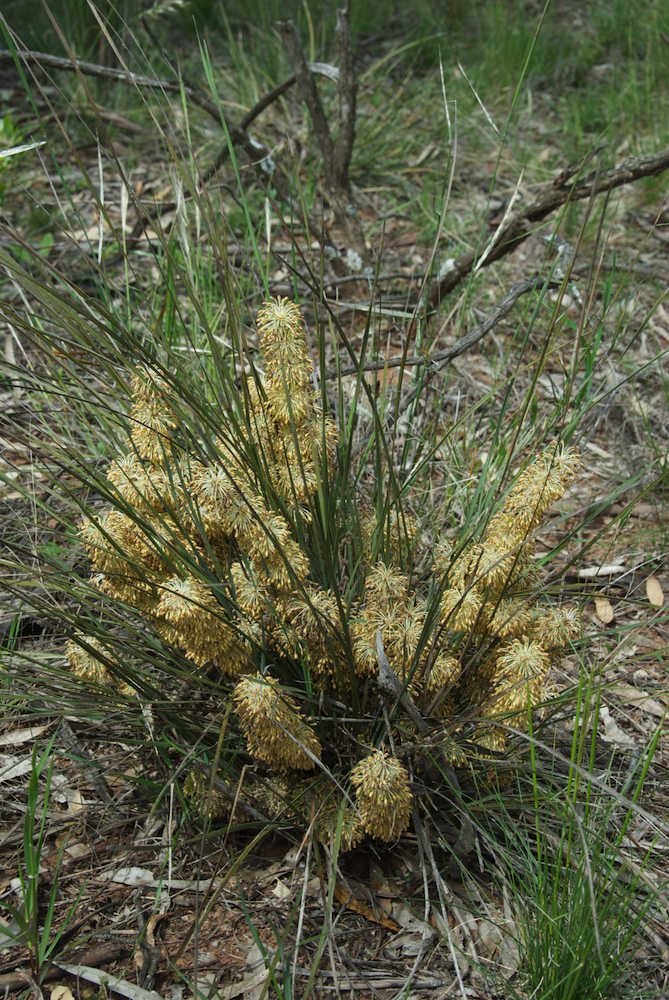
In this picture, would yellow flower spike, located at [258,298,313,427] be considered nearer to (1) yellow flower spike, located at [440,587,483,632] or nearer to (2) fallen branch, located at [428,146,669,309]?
(1) yellow flower spike, located at [440,587,483,632]

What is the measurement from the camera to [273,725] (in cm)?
150

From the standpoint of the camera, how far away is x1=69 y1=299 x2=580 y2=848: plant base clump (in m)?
1.54

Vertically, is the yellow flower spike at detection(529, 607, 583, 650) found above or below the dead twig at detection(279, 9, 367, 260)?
below

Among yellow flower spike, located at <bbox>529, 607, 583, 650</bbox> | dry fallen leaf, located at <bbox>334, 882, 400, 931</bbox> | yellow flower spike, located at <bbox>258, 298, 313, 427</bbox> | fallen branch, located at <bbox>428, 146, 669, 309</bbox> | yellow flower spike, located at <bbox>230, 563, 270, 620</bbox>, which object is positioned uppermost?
fallen branch, located at <bbox>428, 146, 669, 309</bbox>

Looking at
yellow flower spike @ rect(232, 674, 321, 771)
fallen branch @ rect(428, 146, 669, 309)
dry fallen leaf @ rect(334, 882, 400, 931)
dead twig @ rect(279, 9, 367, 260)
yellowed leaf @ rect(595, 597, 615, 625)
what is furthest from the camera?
dead twig @ rect(279, 9, 367, 260)

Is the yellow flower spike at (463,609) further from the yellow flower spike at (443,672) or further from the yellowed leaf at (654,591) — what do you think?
the yellowed leaf at (654,591)

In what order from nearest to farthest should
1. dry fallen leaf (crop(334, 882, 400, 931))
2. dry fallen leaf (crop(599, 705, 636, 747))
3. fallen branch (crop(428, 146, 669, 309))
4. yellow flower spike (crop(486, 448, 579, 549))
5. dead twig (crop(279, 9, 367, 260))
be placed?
yellow flower spike (crop(486, 448, 579, 549)), dry fallen leaf (crop(334, 882, 400, 931)), dry fallen leaf (crop(599, 705, 636, 747)), fallen branch (crop(428, 146, 669, 309)), dead twig (crop(279, 9, 367, 260))

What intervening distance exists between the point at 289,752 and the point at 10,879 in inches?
25.1

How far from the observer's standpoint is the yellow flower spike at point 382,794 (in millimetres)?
1481

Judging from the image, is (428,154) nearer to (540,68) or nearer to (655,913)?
(540,68)

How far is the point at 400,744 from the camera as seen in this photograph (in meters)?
1.71

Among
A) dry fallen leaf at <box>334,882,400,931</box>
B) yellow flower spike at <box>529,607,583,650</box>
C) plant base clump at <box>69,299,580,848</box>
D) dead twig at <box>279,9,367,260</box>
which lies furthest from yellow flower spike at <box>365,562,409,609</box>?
dead twig at <box>279,9,367,260</box>

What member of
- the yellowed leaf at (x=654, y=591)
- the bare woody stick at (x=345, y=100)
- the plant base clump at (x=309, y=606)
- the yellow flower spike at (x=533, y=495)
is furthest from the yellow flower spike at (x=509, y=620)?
Answer: the bare woody stick at (x=345, y=100)

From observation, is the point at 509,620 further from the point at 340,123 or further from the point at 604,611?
the point at 340,123
